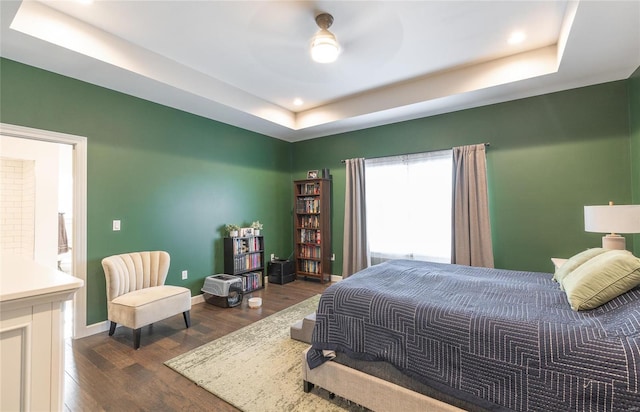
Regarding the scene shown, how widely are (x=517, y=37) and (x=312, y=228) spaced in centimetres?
378

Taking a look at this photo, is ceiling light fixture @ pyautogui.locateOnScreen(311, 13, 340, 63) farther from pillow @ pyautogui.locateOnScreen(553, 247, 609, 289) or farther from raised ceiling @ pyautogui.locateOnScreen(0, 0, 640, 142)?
pillow @ pyautogui.locateOnScreen(553, 247, 609, 289)

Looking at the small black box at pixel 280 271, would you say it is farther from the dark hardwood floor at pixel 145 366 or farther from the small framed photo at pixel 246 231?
the dark hardwood floor at pixel 145 366

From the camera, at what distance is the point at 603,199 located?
10.2 ft

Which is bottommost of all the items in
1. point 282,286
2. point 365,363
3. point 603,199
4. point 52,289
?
point 282,286

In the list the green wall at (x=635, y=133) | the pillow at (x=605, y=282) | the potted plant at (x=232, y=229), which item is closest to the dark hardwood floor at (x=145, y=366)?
the potted plant at (x=232, y=229)

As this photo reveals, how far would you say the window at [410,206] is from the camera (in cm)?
405

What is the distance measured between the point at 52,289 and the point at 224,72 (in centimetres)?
317

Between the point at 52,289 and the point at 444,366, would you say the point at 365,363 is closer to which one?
the point at 444,366

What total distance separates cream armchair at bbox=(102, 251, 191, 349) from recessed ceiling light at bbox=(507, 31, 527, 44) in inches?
167

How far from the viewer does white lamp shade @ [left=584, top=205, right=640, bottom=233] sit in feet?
7.37

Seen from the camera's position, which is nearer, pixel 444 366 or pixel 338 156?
pixel 444 366

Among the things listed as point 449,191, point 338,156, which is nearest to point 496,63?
point 449,191

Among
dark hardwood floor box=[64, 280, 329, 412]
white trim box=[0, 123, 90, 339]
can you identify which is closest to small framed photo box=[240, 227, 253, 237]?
dark hardwood floor box=[64, 280, 329, 412]

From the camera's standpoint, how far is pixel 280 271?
15.8 ft
